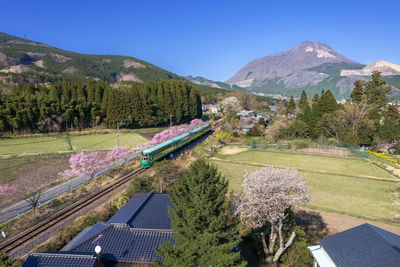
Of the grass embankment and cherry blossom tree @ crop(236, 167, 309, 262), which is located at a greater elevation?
cherry blossom tree @ crop(236, 167, 309, 262)

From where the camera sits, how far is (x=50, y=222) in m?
15.7

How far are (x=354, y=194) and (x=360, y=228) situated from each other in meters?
14.0

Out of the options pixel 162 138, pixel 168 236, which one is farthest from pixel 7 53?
pixel 168 236

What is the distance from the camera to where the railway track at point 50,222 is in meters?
13.4

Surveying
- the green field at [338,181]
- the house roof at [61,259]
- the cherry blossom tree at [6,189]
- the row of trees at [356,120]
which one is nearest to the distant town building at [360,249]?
the house roof at [61,259]

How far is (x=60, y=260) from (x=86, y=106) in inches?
1987

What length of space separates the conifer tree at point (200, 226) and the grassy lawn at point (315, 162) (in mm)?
24012

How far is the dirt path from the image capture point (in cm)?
1519

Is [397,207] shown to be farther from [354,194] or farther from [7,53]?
[7,53]

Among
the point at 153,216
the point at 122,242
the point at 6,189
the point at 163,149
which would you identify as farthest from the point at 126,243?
the point at 163,149

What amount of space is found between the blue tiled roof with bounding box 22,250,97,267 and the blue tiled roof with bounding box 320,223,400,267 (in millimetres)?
9343

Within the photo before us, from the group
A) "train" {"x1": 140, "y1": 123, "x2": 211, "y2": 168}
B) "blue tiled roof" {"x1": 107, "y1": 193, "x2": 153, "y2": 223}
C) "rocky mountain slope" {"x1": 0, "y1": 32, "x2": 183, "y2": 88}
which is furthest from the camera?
"rocky mountain slope" {"x1": 0, "y1": 32, "x2": 183, "y2": 88}

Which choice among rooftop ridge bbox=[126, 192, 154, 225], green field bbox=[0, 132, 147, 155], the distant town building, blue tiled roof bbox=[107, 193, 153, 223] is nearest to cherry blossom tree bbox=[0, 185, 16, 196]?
blue tiled roof bbox=[107, 193, 153, 223]

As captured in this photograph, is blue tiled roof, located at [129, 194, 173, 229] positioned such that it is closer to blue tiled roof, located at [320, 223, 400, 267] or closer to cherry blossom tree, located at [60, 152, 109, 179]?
blue tiled roof, located at [320, 223, 400, 267]
